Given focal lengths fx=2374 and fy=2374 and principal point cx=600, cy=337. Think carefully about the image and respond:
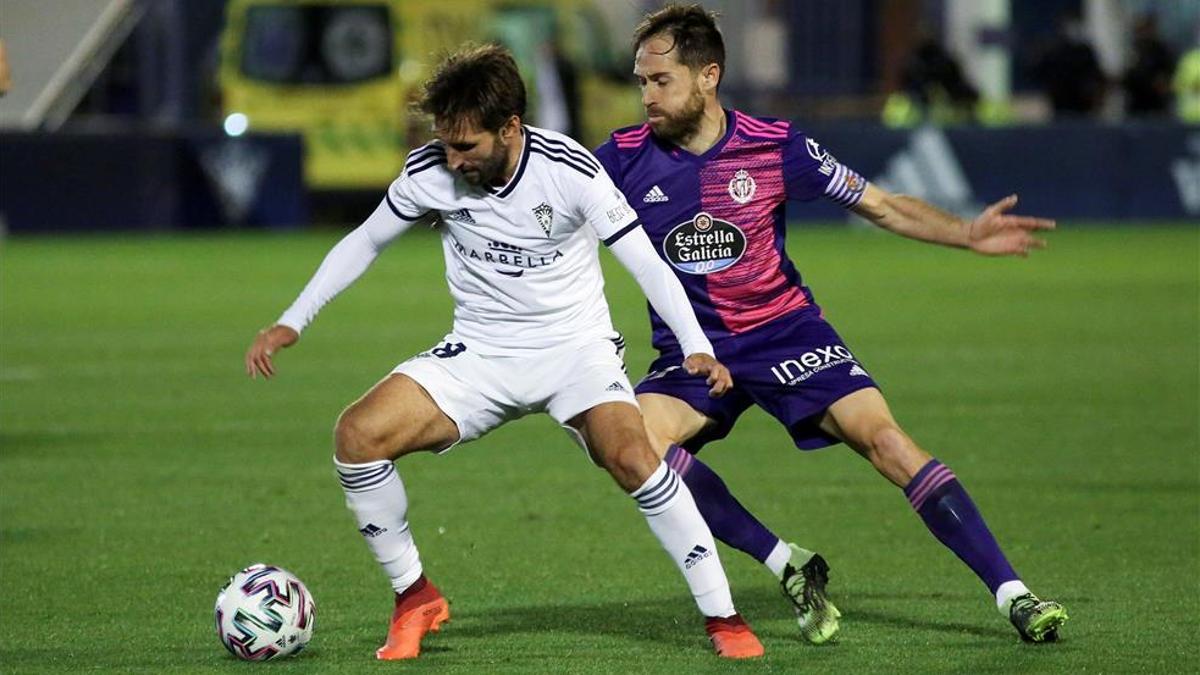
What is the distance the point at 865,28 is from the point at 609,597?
36451 millimetres

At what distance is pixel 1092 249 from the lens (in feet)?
80.8

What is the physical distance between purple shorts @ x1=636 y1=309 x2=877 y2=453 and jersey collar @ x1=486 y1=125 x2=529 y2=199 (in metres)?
0.96

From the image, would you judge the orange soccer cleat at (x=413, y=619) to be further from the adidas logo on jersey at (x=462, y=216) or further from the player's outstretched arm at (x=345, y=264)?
the adidas logo on jersey at (x=462, y=216)

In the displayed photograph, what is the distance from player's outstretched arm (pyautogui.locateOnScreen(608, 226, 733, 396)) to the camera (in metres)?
6.73

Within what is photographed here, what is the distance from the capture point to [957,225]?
7234 mm

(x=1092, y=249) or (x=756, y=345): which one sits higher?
(x=756, y=345)

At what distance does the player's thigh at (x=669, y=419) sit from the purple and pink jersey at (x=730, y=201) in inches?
9.5

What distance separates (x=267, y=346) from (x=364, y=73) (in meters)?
22.2

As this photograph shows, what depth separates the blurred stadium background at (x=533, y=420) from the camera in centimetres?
761

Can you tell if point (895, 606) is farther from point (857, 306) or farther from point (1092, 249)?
point (1092, 249)

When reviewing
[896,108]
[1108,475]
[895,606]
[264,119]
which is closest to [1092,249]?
[896,108]

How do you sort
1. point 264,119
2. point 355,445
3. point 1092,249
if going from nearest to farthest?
point 355,445 < point 1092,249 < point 264,119

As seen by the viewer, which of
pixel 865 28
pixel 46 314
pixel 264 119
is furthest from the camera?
pixel 865 28

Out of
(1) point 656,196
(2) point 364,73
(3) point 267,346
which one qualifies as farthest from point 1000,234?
(2) point 364,73
